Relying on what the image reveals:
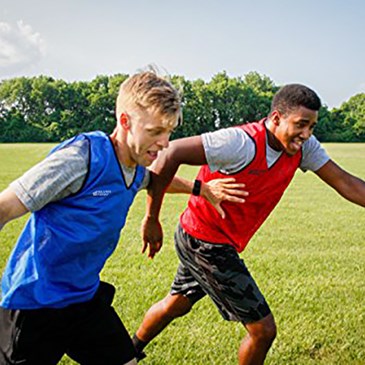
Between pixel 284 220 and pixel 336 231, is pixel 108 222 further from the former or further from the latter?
pixel 284 220

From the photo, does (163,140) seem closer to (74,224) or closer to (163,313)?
(74,224)

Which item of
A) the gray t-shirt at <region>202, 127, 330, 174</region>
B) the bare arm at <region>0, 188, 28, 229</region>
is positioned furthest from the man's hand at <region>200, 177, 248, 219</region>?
the bare arm at <region>0, 188, 28, 229</region>

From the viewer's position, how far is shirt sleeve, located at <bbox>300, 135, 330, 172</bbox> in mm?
3773

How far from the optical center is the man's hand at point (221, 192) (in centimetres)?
335

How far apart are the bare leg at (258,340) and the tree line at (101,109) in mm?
75155

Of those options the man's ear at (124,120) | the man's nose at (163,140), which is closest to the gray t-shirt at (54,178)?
the man's ear at (124,120)

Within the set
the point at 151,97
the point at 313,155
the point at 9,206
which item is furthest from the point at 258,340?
the point at 9,206

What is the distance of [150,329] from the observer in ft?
13.3

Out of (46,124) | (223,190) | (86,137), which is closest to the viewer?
(86,137)

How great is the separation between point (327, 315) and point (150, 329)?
2.05m

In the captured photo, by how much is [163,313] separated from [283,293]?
2172 millimetres

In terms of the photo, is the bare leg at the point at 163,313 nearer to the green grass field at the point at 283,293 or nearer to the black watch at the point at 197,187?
the green grass field at the point at 283,293

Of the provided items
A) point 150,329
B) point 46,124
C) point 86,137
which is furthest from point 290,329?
point 46,124

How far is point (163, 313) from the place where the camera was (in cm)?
402
